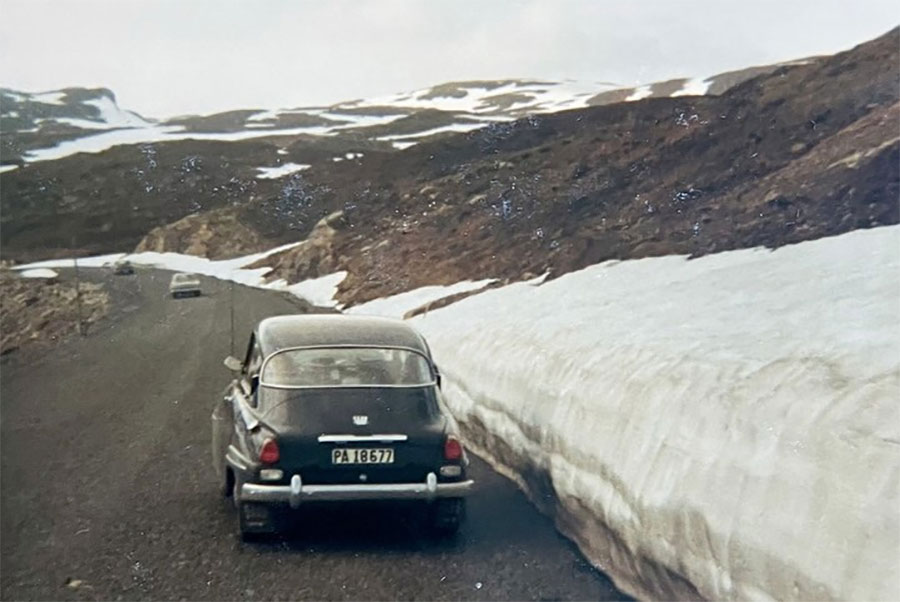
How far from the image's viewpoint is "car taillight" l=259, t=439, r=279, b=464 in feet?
19.6

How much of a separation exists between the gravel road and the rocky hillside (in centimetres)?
125

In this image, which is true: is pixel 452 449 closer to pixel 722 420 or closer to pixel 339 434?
pixel 339 434

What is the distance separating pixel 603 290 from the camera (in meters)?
10.8

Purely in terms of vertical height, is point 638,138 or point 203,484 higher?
point 638,138

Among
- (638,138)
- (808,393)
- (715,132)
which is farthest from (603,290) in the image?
(808,393)

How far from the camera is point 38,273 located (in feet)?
31.9

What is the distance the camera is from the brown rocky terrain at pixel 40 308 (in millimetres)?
9812

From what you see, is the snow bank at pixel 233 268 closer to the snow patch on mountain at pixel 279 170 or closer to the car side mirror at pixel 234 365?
the snow patch on mountain at pixel 279 170

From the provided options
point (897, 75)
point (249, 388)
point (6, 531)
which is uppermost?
point (897, 75)

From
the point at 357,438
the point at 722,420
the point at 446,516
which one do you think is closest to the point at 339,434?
the point at 357,438

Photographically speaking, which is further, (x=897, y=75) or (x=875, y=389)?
(x=897, y=75)

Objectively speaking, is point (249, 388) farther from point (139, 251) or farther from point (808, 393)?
point (139, 251)

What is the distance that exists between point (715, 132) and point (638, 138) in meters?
1.82

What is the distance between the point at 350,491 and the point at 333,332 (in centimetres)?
142
